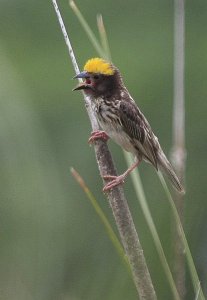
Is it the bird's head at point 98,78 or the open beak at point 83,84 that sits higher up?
the bird's head at point 98,78

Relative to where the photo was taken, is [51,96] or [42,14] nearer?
[51,96]

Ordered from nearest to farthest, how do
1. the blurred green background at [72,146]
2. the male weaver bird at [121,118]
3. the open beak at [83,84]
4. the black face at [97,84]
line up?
1. the blurred green background at [72,146]
2. the open beak at [83,84]
3. the black face at [97,84]
4. the male weaver bird at [121,118]

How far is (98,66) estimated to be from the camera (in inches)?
99.5

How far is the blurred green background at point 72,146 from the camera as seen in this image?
203 centimetres

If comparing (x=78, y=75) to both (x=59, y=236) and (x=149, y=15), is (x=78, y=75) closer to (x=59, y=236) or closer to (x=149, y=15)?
(x=59, y=236)

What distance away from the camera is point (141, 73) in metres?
2.74

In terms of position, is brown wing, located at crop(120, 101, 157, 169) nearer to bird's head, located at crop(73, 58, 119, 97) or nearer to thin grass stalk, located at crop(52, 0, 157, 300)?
bird's head, located at crop(73, 58, 119, 97)

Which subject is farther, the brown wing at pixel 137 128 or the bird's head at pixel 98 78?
the brown wing at pixel 137 128

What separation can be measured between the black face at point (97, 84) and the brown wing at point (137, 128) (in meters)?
0.07

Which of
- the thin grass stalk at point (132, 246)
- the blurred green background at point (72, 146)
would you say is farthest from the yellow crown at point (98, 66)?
the thin grass stalk at point (132, 246)

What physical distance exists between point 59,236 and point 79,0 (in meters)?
1.01

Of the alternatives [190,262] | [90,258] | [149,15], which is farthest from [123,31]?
[190,262]

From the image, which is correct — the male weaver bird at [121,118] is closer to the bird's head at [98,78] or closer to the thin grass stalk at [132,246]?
the bird's head at [98,78]

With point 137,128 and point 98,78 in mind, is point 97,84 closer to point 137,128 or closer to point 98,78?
point 98,78
